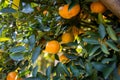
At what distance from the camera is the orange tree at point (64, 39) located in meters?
0.76

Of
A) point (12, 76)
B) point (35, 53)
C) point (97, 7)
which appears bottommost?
point (12, 76)

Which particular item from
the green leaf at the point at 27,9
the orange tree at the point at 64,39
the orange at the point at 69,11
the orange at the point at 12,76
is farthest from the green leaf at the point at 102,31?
the orange at the point at 12,76

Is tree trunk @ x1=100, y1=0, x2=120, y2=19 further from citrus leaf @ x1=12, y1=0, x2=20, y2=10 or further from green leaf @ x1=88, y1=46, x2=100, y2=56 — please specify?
citrus leaf @ x1=12, y1=0, x2=20, y2=10

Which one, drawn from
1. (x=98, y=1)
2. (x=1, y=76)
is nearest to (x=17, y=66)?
(x=1, y=76)

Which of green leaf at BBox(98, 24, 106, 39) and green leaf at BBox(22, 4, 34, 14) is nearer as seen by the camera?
green leaf at BBox(98, 24, 106, 39)

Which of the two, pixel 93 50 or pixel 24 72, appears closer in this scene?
pixel 93 50

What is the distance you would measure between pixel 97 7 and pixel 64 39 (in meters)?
0.15

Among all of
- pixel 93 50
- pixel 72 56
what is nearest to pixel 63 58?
pixel 72 56

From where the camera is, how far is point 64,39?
0.83 meters

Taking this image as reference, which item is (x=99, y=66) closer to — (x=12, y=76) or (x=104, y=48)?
(x=104, y=48)

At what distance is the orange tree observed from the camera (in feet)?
2.49

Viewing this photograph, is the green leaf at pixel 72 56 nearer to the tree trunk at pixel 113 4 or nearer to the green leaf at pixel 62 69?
the green leaf at pixel 62 69

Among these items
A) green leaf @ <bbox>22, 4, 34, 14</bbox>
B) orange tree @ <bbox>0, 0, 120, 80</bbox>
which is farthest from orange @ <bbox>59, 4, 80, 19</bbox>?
green leaf @ <bbox>22, 4, 34, 14</bbox>

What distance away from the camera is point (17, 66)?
96 cm
